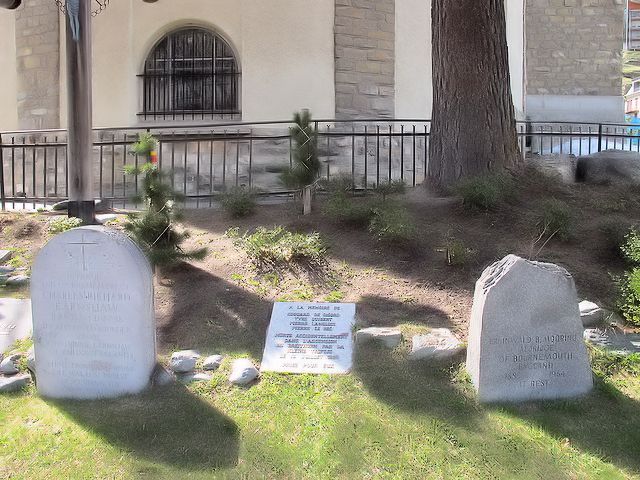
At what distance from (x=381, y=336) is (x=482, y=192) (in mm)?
2620

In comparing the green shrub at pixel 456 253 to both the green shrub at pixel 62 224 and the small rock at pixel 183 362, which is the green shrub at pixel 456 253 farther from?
the green shrub at pixel 62 224

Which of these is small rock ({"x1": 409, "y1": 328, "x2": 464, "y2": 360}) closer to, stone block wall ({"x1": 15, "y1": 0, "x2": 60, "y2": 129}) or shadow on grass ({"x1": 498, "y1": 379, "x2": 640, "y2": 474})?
shadow on grass ({"x1": 498, "y1": 379, "x2": 640, "y2": 474})

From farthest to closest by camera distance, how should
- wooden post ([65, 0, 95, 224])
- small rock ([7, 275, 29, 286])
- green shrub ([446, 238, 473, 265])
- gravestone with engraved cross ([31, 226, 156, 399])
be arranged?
wooden post ([65, 0, 95, 224]), small rock ([7, 275, 29, 286]), green shrub ([446, 238, 473, 265]), gravestone with engraved cross ([31, 226, 156, 399])

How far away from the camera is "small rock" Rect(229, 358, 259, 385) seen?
4430mm

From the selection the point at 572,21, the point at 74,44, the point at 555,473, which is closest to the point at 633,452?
the point at 555,473

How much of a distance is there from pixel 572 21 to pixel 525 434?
2094cm

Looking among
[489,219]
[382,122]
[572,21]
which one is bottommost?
[489,219]

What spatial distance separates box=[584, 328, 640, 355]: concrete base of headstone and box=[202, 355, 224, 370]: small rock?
2.82m

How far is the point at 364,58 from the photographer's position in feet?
36.9

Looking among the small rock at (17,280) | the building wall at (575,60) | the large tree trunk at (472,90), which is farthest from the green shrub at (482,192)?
the building wall at (575,60)

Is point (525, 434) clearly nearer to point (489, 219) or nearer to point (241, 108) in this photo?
point (489, 219)

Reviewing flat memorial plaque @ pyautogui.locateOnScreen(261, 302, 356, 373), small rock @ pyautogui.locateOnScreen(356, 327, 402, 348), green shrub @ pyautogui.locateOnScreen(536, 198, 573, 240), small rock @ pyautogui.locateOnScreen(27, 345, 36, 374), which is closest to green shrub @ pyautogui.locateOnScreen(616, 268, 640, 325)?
green shrub @ pyautogui.locateOnScreen(536, 198, 573, 240)

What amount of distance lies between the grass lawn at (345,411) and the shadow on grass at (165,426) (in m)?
0.01

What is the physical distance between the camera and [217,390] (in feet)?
14.4
